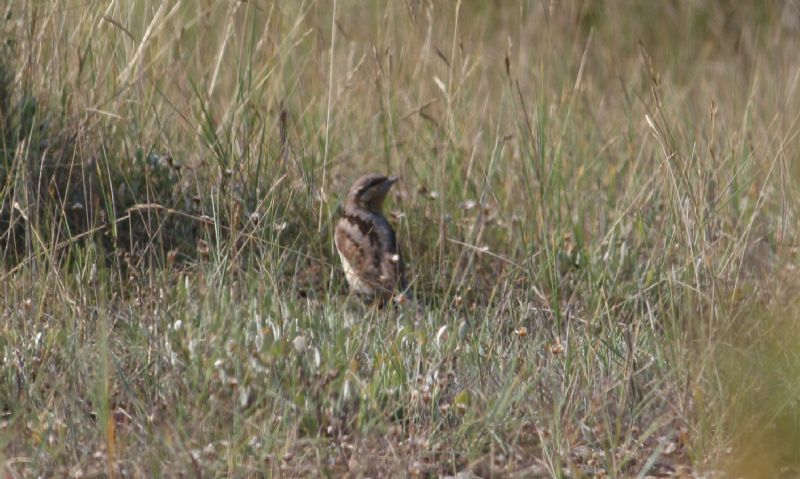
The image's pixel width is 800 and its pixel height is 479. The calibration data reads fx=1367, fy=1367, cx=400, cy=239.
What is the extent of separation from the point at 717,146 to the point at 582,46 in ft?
13.5

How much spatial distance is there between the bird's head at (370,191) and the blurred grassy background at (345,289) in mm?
138

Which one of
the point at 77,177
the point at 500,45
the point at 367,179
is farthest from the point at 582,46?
the point at 77,177

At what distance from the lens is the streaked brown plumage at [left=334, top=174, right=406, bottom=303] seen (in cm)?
595

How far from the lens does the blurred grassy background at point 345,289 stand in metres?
4.01

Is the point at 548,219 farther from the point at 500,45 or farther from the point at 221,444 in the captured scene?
the point at 500,45

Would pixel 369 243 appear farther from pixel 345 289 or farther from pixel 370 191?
pixel 370 191

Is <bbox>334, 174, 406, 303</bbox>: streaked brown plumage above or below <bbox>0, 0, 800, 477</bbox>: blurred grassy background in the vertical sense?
below

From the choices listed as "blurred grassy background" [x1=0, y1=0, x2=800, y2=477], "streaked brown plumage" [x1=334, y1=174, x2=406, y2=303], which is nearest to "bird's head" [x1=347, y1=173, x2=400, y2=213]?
"streaked brown plumage" [x1=334, y1=174, x2=406, y2=303]

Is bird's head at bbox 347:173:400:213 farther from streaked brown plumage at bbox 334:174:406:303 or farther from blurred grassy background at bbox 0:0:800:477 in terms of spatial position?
blurred grassy background at bbox 0:0:800:477

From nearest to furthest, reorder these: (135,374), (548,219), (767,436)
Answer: (767,436), (135,374), (548,219)

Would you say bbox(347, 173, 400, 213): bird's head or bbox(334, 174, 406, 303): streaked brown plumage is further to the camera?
bbox(347, 173, 400, 213): bird's head

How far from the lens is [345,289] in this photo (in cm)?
620

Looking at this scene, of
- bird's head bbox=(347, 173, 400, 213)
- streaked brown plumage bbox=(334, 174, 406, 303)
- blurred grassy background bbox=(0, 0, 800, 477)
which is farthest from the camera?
bird's head bbox=(347, 173, 400, 213)

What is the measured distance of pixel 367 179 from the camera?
639 centimetres
